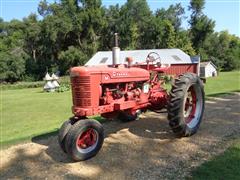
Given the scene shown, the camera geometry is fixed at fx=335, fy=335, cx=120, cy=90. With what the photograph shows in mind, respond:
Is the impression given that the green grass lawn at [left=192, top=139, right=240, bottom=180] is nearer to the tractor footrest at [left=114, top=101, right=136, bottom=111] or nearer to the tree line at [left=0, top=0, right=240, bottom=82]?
the tractor footrest at [left=114, top=101, right=136, bottom=111]

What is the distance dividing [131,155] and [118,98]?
117 centimetres

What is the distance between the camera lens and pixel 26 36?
62.6m

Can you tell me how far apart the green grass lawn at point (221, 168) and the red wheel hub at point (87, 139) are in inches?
68.6

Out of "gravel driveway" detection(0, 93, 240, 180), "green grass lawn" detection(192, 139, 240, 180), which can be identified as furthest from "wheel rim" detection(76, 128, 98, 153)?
"green grass lawn" detection(192, 139, 240, 180)

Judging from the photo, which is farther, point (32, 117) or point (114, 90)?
point (32, 117)

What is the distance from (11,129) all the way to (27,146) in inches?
271

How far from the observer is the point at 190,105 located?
7055 mm

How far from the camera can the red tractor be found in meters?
5.35

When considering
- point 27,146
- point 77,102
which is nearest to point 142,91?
point 77,102

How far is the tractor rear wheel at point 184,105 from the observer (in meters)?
6.07

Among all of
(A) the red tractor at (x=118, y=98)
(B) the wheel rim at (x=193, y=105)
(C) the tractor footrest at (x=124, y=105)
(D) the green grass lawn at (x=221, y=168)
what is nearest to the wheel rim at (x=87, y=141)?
(A) the red tractor at (x=118, y=98)

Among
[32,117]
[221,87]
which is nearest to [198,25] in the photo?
[221,87]

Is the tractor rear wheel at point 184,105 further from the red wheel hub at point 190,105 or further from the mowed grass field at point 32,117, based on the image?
the mowed grass field at point 32,117

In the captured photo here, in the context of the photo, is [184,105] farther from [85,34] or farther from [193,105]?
[85,34]
